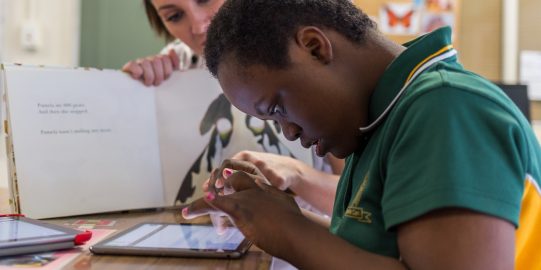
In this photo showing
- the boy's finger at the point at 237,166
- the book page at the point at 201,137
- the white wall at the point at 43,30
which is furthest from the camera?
the white wall at the point at 43,30

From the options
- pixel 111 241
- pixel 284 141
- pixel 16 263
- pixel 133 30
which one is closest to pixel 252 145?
pixel 284 141

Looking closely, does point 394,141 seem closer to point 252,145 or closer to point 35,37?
point 252,145

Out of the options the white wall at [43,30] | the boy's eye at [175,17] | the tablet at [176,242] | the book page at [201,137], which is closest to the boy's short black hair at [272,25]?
the tablet at [176,242]

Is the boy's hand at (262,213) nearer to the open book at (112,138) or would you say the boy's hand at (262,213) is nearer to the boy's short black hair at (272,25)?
the boy's short black hair at (272,25)

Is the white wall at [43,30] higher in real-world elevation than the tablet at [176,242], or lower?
higher

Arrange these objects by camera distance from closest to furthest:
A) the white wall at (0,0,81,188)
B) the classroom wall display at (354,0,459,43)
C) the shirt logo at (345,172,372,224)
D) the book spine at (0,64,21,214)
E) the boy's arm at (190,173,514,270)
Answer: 1. the boy's arm at (190,173,514,270)
2. the shirt logo at (345,172,372,224)
3. the book spine at (0,64,21,214)
4. the white wall at (0,0,81,188)
5. the classroom wall display at (354,0,459,43)

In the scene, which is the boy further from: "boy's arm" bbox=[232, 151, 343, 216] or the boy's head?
"boy's arm" bbox=[232, 151, 343, 216]

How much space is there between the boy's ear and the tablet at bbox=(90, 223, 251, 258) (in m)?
0.26

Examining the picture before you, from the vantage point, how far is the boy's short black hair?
0.58 m

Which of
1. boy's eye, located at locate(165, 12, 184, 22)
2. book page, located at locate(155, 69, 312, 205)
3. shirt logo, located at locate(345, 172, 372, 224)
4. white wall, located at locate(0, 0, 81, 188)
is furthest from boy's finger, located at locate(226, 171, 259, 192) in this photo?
white wall, located at locate(0, 0, 81, 188)

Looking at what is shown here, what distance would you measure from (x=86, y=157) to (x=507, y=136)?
78 cm

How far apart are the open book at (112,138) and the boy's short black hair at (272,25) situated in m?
0.43

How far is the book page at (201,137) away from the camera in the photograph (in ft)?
3.46

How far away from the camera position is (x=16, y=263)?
60 cm
